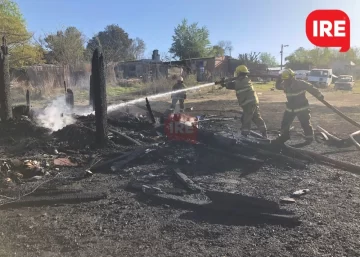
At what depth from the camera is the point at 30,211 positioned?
14.3 ft

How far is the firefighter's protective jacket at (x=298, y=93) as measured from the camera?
7711 mm

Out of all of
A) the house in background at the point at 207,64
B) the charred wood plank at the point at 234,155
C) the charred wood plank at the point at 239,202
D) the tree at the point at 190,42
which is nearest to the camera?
the charred wood plank at the point at 239,202

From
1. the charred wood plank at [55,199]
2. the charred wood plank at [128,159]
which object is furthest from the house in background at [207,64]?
the charred wood plank at [55,199]

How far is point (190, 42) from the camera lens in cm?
5044

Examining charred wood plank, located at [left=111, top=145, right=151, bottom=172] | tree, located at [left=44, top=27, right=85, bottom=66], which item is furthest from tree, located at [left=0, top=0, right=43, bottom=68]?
charred wood plank, located at [left=111, top=145, right=151, bottom=172]

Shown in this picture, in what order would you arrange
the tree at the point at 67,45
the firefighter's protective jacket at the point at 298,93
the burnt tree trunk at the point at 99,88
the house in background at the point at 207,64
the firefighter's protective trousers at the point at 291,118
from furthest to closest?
the house in background at the point at 207,64 < the tree at the point at 67,45 < the firefighter's protective trousers at the point at 291,118 < the firefighter's protective jacket at the point at 298,93 < the burnt tree trunk at the point at 99,88

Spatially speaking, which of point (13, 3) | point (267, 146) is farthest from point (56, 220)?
point (13, 3)

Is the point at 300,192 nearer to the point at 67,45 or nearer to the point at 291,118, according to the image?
the point at 291,118

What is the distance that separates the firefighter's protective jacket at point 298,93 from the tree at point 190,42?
4321 centimetres

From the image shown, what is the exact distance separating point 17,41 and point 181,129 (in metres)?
27.2

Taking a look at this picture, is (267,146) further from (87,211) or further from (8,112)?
(8,112)

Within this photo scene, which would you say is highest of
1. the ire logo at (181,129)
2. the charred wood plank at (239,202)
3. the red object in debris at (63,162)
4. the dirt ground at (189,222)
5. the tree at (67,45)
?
the tree at (67,45)

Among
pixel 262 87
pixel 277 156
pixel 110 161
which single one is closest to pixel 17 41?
pixel 262 87

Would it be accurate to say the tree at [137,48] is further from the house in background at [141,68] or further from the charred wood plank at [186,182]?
the charred wood plank at [186,182]
